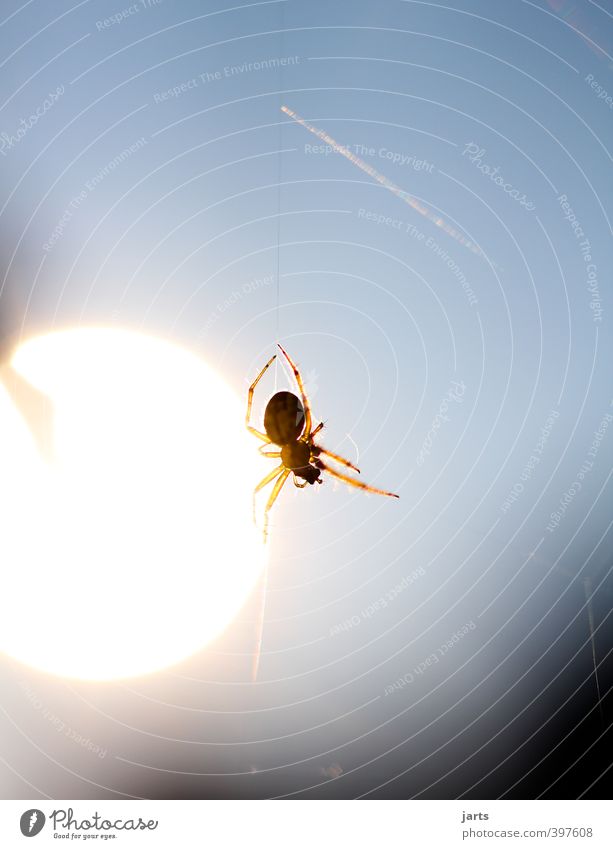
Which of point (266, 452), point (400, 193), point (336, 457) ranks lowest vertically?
point (336, 457)

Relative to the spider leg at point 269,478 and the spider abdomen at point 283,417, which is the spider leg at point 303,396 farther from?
the spider leg at point 269,478

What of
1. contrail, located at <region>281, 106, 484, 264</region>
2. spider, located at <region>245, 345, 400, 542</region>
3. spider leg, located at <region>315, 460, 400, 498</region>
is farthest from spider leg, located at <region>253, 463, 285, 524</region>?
contrail, located at <region>281, 106, 484, 264</region>

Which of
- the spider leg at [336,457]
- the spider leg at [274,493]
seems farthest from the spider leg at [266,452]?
the spider leg at [336,457]

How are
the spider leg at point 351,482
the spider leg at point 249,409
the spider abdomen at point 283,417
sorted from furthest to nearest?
the spider leg at point 351,482
the spider leg at point 249,409
the spider abdomen at point 283,417

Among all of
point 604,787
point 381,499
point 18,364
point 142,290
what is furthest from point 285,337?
point 604,787

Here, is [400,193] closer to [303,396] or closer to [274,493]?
[303,396]

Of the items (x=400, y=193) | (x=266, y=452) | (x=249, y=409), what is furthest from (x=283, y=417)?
(x=400, y=193)

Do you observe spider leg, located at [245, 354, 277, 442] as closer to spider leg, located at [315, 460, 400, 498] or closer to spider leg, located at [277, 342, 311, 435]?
spider leg, located at [277, 342, 311, 435]

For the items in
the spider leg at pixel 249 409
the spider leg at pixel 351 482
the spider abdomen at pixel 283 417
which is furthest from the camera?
the spider leg at pixel 351 482
